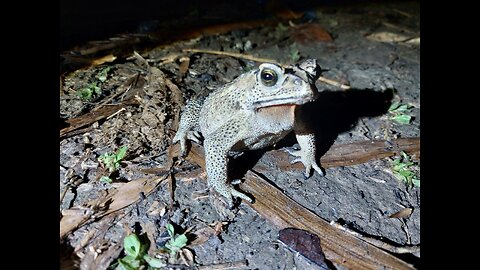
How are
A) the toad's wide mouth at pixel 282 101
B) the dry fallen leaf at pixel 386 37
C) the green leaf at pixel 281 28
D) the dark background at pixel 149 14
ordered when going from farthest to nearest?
the green leaf at pixel 281 28
the dry fallen leaf at pixel 386 37
the dark background at pixel 149 14
the toad's wide mouth at pixel 282 101

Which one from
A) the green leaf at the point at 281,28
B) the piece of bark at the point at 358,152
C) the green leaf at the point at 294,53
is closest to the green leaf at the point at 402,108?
the piece of bark at the point at 358,152

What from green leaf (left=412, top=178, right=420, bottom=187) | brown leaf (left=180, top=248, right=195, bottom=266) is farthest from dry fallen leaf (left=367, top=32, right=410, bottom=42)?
brown leaf (left=180, top=248, right=195, bottom=266)

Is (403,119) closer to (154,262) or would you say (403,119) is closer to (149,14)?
(154,262)

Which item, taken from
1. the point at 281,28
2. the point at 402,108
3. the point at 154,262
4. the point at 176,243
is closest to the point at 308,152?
the point at 176,243

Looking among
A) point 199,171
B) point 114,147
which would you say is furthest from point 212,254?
point 114,147

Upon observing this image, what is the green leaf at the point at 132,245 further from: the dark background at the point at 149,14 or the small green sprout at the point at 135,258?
the dark background at the point at 149,14

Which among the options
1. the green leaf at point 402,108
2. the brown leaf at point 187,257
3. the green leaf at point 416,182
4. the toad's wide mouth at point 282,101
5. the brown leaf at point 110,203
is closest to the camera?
the brown leaf at point 187,257
